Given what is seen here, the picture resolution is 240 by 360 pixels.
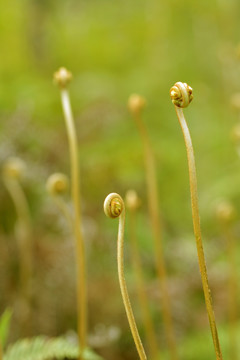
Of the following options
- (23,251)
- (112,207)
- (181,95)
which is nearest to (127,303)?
(112,207)

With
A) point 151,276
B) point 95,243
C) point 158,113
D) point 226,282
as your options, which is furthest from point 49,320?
point 158,113

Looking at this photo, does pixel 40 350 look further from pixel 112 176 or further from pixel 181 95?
pixel 112 176

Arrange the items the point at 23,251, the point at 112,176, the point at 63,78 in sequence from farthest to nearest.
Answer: the point at 112,176
the point at 23,251
the point at 63,78

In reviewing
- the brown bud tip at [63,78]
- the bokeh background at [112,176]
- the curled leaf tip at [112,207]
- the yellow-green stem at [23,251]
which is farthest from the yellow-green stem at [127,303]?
the yellow-green stem at [23,251]

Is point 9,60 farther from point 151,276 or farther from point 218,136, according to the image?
point 151,276

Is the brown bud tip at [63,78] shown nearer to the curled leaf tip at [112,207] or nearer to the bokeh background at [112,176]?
the curled leaf tip at [112,207]
